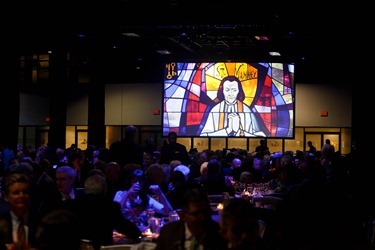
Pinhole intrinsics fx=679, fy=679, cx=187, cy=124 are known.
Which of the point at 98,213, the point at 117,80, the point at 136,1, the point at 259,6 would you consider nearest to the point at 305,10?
the point at 259,6

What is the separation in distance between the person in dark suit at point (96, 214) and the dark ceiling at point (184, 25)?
881 centimetres

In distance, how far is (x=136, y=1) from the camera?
47.6 ft

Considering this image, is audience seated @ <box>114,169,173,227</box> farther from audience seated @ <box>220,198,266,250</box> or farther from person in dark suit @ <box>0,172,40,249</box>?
audience seated @ <box>220,198,266,250</box>

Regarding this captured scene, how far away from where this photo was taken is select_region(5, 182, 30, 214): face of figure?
16.5 ft

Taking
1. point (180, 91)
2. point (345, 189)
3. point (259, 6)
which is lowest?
point (345, 189)

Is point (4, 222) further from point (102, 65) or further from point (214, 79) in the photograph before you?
point (102, 65)

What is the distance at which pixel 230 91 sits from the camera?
2172 cm

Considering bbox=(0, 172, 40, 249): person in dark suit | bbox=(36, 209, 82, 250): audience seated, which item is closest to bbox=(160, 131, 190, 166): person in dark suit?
bbox=(0, 172, 40, 249): person in dark suit

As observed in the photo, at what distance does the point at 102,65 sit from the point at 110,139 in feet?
18.4

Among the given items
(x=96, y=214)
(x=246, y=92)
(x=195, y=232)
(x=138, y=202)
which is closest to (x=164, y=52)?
(x=246, y=92)

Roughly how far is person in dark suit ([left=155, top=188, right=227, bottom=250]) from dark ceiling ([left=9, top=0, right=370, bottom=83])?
10.1m

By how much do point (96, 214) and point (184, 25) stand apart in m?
11.0

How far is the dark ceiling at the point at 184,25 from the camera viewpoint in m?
14.5

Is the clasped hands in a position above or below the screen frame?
below
